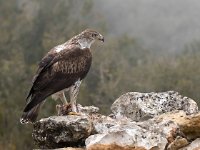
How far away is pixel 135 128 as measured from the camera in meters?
8.62

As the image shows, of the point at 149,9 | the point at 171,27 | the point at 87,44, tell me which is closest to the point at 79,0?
the point at 171,27

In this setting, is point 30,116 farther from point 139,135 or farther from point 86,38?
point 139,135

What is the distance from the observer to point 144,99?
9.98 meters

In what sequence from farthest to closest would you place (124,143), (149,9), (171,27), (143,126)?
(149,9)
(171,27)
(143,126)
(124,143)

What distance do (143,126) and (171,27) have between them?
3658 inches

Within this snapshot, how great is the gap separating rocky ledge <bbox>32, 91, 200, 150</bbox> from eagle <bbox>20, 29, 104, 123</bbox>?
2.45 feet

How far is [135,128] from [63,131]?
103 cm

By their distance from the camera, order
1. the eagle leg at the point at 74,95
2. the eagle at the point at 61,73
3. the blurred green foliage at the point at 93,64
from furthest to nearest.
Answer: the blurred green foliage at the point at 93,64 < the eagle leg at the point at 74,95 < the eagle at the point at 61,73

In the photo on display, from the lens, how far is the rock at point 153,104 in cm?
984

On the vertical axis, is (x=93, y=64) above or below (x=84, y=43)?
above

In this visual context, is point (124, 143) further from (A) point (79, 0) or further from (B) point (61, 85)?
(A) point (79, 0)

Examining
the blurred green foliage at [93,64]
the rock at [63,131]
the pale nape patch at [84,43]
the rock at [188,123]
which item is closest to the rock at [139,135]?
the rock at [188,123]

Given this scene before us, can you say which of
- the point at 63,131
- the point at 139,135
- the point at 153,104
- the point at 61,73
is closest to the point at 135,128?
the point at 139,135

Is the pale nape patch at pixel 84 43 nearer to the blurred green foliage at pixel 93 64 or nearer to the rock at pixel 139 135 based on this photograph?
the rock at pixel 139 135
